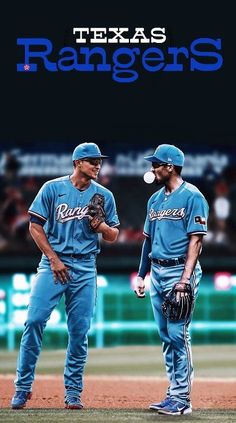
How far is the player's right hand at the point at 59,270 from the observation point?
601 centimetres

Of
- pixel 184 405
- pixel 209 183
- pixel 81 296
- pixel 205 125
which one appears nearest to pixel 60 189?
pixel 81 296

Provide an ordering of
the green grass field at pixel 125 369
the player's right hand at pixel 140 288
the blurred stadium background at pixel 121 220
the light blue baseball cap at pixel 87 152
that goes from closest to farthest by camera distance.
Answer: the green grass field at pixel 125 369 < the player's right hand at pixel 140 288 < the light blue baseball cap at pixel 87 152 < the blurred stadium background at pixel 121 220

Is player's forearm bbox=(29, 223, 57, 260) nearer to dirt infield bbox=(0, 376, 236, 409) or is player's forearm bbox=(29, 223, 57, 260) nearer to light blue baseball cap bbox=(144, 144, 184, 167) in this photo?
light blue baseball cap bbox=(144, 144, 184, 167)

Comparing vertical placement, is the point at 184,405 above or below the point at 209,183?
below

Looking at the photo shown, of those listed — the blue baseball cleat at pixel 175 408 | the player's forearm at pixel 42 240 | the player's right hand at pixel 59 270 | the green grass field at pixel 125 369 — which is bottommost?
the green grass field at pixel 125 369

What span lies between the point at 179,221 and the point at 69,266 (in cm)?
73

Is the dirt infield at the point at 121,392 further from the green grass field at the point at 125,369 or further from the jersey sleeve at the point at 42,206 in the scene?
the jersey sleeve at the point at 42,206

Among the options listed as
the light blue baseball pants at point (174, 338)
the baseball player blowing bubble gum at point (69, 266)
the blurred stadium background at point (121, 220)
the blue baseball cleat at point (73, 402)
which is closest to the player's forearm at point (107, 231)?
the baseball player blowing bubble gum at point (69, 266)

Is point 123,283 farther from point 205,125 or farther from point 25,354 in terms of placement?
point 25,354

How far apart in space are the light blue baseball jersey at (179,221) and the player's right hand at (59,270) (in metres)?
0.54

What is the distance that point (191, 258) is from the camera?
5.79m

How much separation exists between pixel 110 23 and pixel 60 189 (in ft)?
38.8

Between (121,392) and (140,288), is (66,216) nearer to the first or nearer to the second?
(140,288)

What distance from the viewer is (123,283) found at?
760 inches
